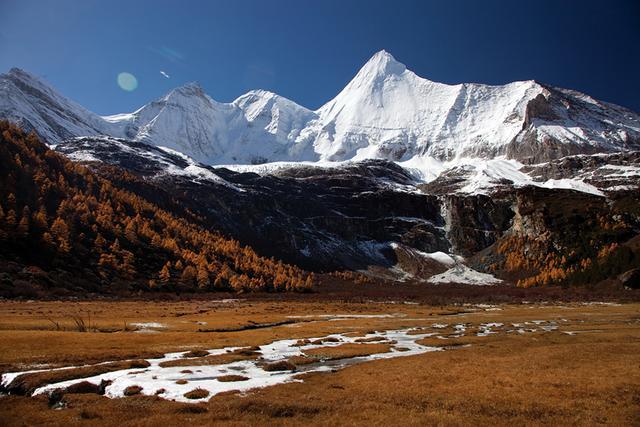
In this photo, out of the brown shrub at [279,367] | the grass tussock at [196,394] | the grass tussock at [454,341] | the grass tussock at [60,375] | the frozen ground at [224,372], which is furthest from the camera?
the grass tussock at [454,341]

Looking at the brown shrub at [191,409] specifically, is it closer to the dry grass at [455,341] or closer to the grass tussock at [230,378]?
the grass tussock at [230,378]

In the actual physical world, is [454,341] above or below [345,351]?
below

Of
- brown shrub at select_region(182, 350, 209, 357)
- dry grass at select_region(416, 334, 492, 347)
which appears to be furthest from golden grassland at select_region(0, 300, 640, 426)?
dry grass at select_region(416, 334, 492, 347)

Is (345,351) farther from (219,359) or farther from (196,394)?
(196,394)

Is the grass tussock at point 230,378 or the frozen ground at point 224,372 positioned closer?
the frozen ground at point 224,372

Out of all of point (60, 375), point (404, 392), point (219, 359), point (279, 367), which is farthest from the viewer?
point (219, 359)

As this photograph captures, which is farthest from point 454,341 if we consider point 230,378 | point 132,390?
point 132,390

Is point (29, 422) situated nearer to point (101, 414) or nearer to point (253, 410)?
point (101, 414)

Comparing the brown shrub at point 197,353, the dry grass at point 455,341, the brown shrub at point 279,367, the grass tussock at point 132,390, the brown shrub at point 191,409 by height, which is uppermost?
the brown shrub at point 191,409

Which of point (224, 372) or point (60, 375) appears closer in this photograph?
point (60, 375)

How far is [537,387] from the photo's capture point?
1236 inches

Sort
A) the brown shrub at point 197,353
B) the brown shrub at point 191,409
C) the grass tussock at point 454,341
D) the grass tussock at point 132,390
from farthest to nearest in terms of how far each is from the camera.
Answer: the grass tussock at point 454,341 → the brown shrub at point 197,353 → the grass tussock at point 132,390 → the brown shrub at point 191,409

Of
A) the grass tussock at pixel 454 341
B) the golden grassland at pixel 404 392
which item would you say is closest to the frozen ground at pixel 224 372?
the grass tussock at pixel 454 341

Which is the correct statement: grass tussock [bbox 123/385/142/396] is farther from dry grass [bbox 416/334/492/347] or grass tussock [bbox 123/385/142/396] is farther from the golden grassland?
dry grass [bbox 416/334/492/347]
